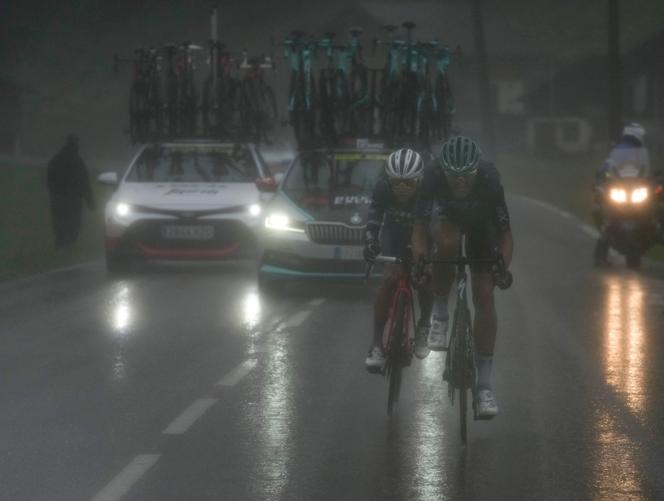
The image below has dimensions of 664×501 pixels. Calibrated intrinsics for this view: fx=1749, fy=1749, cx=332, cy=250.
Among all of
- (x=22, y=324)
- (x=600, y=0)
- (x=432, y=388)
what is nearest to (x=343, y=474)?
(x=432, y=388)

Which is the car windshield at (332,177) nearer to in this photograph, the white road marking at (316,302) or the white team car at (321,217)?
the white team car at (321,217)

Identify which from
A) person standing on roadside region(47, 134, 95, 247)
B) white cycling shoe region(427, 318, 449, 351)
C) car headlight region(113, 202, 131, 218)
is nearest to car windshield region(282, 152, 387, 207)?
car headlight region(113, 202, 131, 218)

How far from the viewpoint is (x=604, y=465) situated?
8.66m

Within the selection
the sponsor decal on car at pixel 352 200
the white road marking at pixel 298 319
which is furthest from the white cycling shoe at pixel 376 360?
the sponsor decal on car at pixel 352 200

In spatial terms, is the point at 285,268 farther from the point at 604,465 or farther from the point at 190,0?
the point at 190,0

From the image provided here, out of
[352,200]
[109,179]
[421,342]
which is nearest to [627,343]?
[421,342]

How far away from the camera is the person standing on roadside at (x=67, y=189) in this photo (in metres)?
25.6

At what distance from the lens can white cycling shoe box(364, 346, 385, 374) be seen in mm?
10273

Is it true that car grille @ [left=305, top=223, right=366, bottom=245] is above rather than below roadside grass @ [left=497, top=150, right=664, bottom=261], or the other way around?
above

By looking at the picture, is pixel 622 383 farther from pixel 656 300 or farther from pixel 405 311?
pixel 656 300

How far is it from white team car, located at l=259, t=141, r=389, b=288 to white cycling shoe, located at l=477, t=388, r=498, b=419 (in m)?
8.22

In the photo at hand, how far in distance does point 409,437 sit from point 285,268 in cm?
888

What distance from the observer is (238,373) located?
12.1m

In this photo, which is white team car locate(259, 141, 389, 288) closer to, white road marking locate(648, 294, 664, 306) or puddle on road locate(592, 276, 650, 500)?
puddle on road locate(592, 276, 650, 500)
